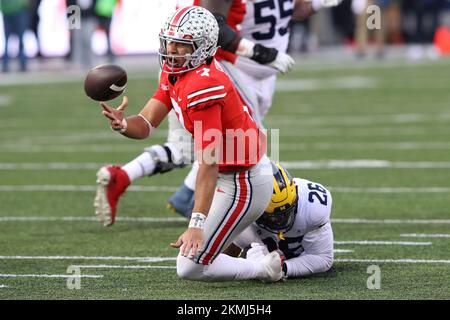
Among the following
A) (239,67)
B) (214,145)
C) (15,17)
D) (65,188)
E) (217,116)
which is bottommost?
(15,17)

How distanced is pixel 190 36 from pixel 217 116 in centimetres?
40

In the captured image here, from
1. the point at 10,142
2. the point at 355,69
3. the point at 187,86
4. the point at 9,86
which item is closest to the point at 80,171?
the point at 10,142

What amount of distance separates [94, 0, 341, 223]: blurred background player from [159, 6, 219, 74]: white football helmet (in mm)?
1667

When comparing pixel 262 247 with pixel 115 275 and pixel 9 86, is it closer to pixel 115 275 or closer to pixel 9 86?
pixel 115 275

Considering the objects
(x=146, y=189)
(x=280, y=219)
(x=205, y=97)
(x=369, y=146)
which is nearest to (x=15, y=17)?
(x=369, y=146)

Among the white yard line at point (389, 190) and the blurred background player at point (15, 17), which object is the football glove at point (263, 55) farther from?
the blurred background player at point (15, 17)

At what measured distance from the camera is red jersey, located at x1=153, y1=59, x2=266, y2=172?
5.36 meters

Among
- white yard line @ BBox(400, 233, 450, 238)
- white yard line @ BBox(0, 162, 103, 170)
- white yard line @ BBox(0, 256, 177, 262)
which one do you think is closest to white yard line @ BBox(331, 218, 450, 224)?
white yard line @ BBox(400, 233, 450, 238)

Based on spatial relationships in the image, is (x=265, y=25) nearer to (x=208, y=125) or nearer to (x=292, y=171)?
(x=292, y=171)

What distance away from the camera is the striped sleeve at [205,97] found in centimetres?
537

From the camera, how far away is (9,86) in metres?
20.2

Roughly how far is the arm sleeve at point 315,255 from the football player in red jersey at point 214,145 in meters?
0.23

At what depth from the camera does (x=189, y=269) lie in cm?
557

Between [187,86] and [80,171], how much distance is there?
5.04 meters
